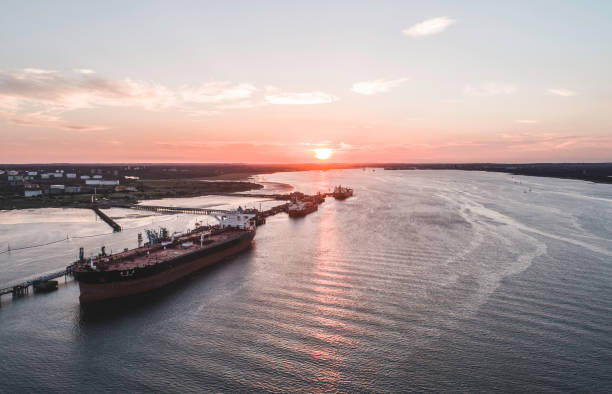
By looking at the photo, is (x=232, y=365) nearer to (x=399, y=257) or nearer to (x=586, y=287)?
(x=399, y=257)

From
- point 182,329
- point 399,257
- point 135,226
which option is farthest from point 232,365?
point 135,226

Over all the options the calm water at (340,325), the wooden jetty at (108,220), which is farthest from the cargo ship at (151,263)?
the wooden jetty at (108,220)

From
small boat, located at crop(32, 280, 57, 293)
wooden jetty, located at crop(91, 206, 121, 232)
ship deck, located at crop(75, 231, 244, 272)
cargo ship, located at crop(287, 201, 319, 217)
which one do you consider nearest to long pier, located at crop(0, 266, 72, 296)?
small boat, located at crop(32, 280, 57, 293)

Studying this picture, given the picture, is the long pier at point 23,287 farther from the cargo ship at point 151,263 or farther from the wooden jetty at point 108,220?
the wooden jetty at point 108,220

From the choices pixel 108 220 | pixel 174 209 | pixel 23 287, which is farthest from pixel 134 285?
pixel 174 209

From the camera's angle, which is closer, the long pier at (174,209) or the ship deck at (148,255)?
the ship deck at (148,255)

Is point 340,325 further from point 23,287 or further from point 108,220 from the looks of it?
point 108,220
